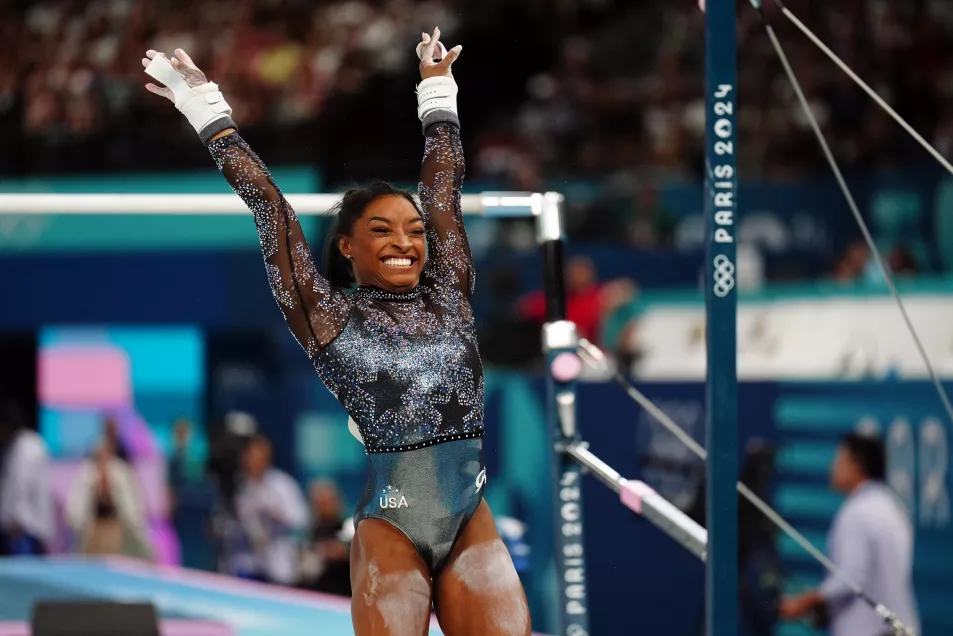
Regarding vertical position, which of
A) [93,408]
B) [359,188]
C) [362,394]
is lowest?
[93,408]

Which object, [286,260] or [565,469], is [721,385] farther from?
[565,469]

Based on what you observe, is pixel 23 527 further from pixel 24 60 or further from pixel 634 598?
pixel 634 598

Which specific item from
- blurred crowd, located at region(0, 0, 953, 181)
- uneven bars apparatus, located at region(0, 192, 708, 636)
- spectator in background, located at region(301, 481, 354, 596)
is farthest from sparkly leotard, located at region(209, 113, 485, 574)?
blurred crowd, located at region(0, 0, 953, 181)

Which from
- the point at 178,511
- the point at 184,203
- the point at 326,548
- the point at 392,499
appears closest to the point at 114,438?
the point at 178,511

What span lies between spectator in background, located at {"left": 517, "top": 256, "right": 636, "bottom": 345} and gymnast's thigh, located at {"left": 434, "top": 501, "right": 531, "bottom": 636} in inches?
179

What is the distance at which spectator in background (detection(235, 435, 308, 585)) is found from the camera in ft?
25.5

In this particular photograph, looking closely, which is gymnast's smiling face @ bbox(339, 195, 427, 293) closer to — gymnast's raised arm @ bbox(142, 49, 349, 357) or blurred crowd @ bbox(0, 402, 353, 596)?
gymnast's raised arm @ bbox(142, 49, 349, 357)

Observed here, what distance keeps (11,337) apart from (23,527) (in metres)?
1.46

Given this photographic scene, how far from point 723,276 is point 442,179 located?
0.74m

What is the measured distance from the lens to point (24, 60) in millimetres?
10695

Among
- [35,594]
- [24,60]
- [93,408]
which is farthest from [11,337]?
[35,594]

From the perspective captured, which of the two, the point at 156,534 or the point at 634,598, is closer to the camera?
the point at 634,598

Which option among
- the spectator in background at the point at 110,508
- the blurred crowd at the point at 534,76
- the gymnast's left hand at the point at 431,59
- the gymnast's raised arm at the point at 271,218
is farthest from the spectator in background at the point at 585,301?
Answer: the gymnast's raised arm at the point at 271,218

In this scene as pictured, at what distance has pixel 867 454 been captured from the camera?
5.95 meters
